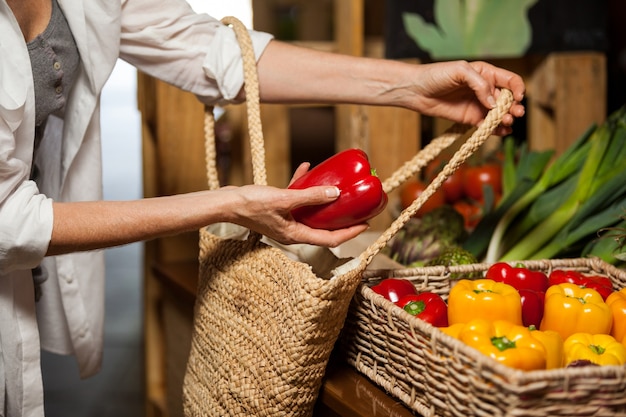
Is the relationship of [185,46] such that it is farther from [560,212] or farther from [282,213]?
[560,212]

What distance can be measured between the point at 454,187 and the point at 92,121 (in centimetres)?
129

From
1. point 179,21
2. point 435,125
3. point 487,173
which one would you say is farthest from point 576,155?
point 435,125

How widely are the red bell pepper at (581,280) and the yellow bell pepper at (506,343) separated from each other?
1.05 ft

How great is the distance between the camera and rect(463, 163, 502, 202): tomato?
8.47 ft

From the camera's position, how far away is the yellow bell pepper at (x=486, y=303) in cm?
132

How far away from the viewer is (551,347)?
3.89ft

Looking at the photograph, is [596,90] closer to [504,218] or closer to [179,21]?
[504,218]

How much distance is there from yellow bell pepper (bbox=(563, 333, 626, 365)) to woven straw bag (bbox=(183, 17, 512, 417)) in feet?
1.06

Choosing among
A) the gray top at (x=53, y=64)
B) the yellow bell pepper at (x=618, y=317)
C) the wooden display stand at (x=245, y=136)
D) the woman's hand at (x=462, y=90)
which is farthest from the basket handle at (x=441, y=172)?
the wooden display stand at (x=245, y=136)

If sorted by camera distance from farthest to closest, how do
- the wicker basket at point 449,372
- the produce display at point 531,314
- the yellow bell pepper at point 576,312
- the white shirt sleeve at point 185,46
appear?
the white shirt sleeve at point 185,46 < the yellow bell pepper at point 576,312 < the produce display at point 531,314 < the wicker basket at point 449,372

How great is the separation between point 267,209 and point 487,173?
4.60ft

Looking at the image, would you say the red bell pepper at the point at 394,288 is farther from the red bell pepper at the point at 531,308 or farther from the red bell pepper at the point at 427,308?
the red bell pepper at the point at 531,308

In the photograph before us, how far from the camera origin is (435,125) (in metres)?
3.28

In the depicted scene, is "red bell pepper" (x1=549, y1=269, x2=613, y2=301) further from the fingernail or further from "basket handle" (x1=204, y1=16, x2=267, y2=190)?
"basket handle" (x1=204, y1=16, x2=267, y2=190)
